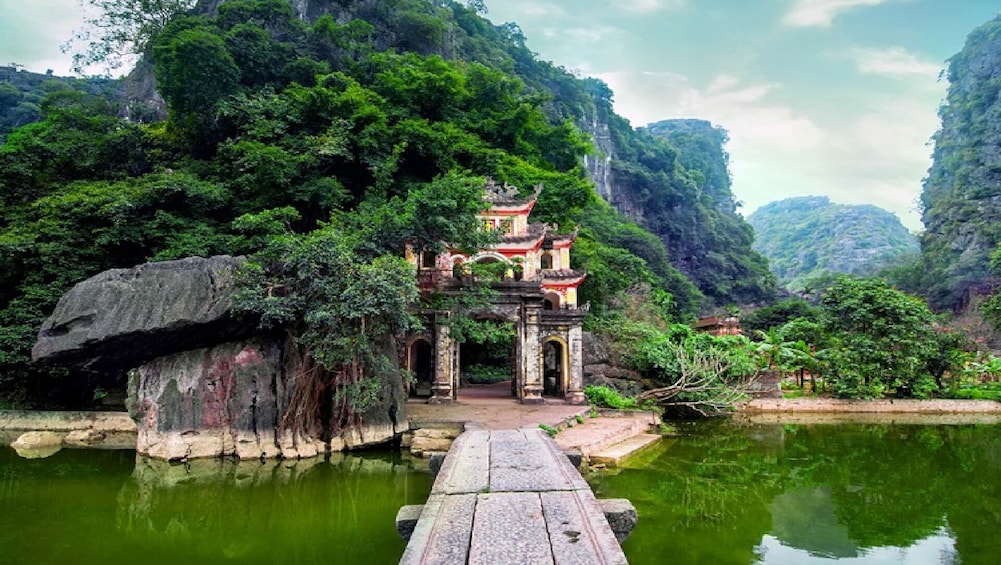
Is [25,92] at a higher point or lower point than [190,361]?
higher

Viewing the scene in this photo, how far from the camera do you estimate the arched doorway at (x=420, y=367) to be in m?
16.9

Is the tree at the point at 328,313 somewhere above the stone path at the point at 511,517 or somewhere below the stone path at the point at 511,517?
above

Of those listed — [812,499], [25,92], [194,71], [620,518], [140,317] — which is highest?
[25,92]

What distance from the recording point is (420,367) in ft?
66.9

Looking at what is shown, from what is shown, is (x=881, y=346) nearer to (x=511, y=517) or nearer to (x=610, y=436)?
(x=610, y=436)

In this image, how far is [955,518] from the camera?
27.2 feet

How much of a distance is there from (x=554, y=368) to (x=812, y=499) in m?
11.0

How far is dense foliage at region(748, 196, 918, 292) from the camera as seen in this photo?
70.8 m

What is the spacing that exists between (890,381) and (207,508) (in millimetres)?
21069

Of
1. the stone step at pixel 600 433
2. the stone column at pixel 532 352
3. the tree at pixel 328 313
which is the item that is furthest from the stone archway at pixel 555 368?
the tree at pixel 328 313

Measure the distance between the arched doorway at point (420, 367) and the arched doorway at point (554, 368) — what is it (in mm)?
3670

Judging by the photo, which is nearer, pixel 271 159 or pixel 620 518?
pixel 620 518

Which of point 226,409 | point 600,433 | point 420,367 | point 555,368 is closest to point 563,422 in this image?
point 600,433

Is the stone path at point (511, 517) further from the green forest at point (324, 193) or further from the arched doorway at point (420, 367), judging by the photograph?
the arched doorway at point (420, 367)
